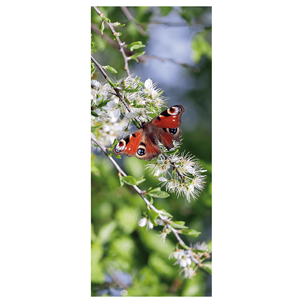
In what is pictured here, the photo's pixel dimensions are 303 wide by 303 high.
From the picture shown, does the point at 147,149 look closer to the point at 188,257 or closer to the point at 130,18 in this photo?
the point at 188,257

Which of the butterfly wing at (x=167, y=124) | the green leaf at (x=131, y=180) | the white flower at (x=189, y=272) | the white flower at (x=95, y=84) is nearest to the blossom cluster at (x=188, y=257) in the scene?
the white flower at (x=189, y=272)

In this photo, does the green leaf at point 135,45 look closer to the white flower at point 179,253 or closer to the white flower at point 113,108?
the white flower at point 113,108

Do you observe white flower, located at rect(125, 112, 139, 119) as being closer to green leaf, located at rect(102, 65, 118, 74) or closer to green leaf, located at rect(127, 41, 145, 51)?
green leaf, located at rect(102, 65, 118, 74)

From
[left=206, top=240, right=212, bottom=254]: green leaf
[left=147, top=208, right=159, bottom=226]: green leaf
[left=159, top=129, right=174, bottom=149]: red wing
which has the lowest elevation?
[left=206, top=240, right=212, bottom=254]: green leaf

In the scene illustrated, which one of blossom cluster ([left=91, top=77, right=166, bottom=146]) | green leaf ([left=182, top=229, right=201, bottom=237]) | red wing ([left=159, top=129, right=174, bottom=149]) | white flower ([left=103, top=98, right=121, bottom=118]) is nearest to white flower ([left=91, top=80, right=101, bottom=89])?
blossom cluster ([left=91, top=77, right=166, bottom=146])

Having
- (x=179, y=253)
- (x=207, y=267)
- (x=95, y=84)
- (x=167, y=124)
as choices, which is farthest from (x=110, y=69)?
(x=207, y=267)
